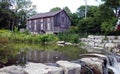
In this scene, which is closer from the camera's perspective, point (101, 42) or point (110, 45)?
point (110, 45)

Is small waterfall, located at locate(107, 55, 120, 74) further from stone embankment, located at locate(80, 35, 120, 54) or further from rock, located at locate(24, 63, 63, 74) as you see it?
stone embankment, located at locate(80, 35, 120, 54)

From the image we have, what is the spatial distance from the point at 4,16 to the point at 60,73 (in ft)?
102

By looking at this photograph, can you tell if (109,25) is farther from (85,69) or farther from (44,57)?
(85,69)

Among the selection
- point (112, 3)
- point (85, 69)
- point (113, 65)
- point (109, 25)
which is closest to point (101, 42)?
point (109, 25)

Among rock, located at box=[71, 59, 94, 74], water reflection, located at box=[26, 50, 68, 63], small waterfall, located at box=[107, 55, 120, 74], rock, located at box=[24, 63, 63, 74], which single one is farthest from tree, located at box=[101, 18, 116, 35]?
rock, located at box=[24, 63, 63, 74]

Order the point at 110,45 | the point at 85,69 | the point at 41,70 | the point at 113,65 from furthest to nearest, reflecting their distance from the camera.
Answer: the point at 110,45 → the point at 113,65 → the point at 85,69 → the point at 41,70

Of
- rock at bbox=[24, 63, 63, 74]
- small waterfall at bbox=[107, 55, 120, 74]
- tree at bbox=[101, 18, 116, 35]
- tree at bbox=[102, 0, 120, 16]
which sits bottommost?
small waterfall at bbox=[107, 55, 120, 74]

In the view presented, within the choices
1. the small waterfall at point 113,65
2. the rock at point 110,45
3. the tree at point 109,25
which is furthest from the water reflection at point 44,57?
the tree at point 109,25

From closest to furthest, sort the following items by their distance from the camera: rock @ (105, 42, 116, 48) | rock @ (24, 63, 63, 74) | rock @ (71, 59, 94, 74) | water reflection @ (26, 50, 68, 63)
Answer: rock @ (24, 63, 63, 74), rock @ (71, 59, 94, 74), water reflection @ (26, 50, 68, 63), rock @ (105, 42, 116, 48)

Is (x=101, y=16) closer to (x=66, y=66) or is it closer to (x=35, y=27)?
(x=66, y=66)

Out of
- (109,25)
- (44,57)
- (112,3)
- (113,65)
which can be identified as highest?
(112,3)

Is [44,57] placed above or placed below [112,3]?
below

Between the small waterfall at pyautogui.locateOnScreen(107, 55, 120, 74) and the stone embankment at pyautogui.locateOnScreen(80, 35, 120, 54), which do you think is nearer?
the small waterfall at pyautogui.locateOnScreen(107, 55, 120, 74)

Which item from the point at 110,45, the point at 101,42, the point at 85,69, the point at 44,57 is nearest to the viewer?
the point at 85,69
